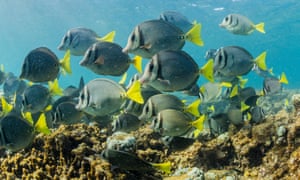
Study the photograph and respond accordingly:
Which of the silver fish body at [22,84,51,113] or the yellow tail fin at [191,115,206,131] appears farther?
the silver fish body at [22,84,51,113]

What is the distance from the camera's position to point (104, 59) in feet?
14.1

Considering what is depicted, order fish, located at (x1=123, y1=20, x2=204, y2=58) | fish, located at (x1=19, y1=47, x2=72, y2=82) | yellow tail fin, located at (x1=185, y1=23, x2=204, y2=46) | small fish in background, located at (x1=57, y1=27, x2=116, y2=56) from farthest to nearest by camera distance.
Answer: small fish in background, located at (x1=57, y1=27, x2=116, y2=56) < fish, located at (x1=19, y1=47, x2=72, y2=82) < yellow tail fin, located at (x1=185, y1=23, x2=204, y2=46) < fish, located at (x1=123, y1=20, x2=204, y2=58)

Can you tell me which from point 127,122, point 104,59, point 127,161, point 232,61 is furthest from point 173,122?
point 232,61

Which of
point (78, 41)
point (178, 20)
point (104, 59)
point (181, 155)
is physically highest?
point (178, 20)

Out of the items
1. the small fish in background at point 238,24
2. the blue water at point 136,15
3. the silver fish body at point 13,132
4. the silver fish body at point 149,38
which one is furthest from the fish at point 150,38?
the blue water at point 136,15

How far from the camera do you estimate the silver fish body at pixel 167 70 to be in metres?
3.96

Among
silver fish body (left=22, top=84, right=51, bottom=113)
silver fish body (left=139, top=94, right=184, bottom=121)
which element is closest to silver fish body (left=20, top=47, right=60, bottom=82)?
silver fish body (left=22, top=84, right=51, bottom=113)

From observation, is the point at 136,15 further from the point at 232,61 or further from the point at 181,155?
the point at 181,155

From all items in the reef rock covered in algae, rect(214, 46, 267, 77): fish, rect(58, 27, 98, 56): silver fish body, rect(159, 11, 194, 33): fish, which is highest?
rect(159, 11, 194, 33): fish

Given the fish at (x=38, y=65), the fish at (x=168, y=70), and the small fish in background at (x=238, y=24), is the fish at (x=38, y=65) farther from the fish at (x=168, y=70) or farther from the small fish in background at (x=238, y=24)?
the small fish in background at (x=238, y=24)

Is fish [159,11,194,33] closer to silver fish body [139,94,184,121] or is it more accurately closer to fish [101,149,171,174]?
silver fish body [139,94,184,121]

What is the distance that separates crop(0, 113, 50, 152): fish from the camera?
12.7 feet

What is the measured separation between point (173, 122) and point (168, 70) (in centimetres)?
74

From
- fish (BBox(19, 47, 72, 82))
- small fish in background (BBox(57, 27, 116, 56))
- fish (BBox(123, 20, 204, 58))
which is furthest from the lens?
small fish in background (BBox(57, 27, 116, 56))
